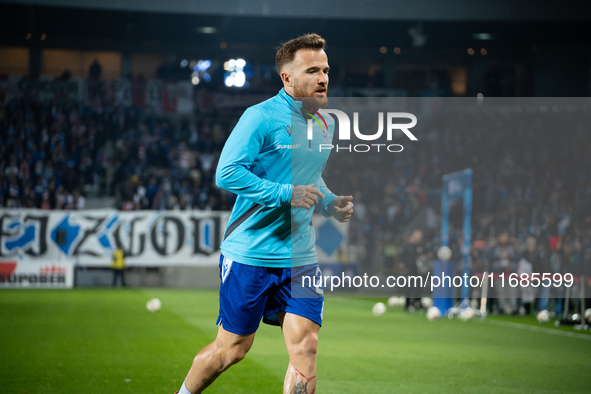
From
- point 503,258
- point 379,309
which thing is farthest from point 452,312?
point 503,258

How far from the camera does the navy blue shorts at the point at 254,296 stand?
3.74 m

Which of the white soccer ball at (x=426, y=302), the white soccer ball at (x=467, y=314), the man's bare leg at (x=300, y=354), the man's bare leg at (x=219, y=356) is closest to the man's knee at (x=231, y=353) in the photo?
the man's bare leg at (x=219, y=356)

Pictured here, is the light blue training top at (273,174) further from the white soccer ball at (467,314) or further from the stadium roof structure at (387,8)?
the stadium roof structure at (387,8)

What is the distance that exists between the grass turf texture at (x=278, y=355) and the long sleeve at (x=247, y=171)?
2.73 m

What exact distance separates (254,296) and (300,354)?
1.28 feet

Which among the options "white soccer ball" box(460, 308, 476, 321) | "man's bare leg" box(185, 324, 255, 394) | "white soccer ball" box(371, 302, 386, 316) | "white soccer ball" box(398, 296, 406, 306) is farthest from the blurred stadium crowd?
"white soccer ball" box(398, 296, 406, 306)

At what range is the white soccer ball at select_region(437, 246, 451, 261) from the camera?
10.1 m

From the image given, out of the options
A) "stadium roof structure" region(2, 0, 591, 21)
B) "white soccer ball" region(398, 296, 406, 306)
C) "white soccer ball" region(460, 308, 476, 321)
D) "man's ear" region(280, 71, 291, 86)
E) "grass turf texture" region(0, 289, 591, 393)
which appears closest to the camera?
"man's ear" region(280, 71, 291, 86)

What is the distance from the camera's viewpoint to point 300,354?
3697 millimetres

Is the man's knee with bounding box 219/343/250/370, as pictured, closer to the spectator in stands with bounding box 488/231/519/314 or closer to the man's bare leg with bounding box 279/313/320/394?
the man's bare leg with bounding box 279/313/320/394

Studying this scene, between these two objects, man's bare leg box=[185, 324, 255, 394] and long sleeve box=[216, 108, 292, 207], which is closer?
long sleeve box=[216, 108, 292, 207]

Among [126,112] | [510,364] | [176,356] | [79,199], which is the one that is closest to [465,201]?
[510,364]

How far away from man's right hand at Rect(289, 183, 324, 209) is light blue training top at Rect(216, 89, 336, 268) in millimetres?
47

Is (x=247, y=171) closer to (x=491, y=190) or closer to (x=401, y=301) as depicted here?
(x=491, y=190)
